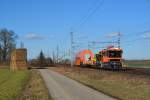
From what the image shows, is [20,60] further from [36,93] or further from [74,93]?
[74,93]

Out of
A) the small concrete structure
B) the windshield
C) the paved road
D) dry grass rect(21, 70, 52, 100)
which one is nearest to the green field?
dry grass rect(21, 70, 52, 100)

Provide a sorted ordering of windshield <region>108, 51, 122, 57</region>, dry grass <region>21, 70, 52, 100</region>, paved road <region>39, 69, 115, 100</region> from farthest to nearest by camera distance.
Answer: windshield <region>108, 51, 122, 57</region> → dry grass <region>21, 70, 52, 100</region> → paved road <region>39, 69, 115, 100</region>

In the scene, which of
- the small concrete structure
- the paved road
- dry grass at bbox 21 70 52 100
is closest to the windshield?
the paved road

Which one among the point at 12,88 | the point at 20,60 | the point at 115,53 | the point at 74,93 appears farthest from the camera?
the point at 20,60

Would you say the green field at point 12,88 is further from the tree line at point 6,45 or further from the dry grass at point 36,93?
the tree line at point 6,45

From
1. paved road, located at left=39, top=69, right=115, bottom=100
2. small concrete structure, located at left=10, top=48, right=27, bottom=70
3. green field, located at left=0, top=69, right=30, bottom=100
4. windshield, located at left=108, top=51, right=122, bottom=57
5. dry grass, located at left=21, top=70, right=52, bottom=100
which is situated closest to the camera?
paved road, located at left=39, top=69, right=115, bottom=100

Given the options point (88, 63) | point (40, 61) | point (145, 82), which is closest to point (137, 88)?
point (145, 82)

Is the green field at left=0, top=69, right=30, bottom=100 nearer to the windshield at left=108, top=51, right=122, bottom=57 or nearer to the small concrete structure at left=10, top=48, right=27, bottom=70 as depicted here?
the windshield at left=108, top=51, right=122, bottom=57

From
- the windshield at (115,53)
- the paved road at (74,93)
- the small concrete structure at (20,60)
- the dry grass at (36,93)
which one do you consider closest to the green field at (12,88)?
the dry grass at (36,93)

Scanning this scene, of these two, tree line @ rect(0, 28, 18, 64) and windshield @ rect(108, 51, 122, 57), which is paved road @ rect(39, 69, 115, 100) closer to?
windshield @ rect(108, 51, 122, 57)

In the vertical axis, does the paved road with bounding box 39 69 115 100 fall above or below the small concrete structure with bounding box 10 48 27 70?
below

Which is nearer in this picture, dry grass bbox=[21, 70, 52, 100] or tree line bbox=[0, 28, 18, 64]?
dry grass bbox=[21, 70, 52, 100]

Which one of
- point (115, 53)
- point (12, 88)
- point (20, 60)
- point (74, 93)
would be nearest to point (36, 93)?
point (74, 93)

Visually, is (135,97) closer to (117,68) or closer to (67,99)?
(67,99)
